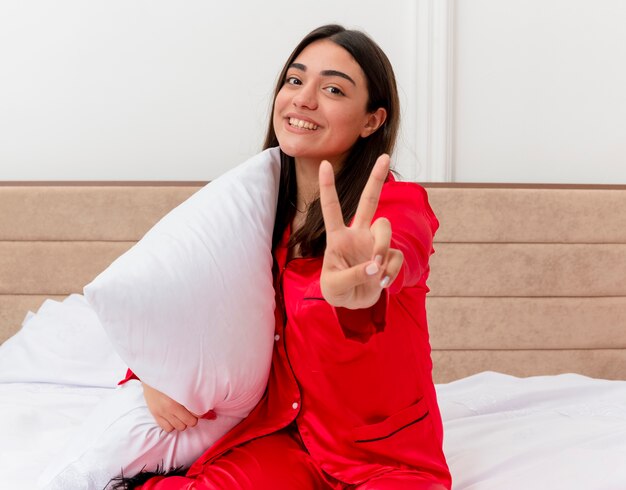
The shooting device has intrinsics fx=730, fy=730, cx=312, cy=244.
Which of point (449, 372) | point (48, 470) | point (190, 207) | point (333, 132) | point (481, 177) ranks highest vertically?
point (333, 132)

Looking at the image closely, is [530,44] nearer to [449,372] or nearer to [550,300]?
[550,300]

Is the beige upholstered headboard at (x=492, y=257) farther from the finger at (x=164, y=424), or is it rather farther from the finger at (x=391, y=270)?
the finger at (x=391, y=270)

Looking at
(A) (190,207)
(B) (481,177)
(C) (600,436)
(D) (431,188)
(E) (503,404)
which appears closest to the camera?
(A) (190,207)

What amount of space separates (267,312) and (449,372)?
44.2 inches

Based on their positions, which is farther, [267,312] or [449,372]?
[449,372]

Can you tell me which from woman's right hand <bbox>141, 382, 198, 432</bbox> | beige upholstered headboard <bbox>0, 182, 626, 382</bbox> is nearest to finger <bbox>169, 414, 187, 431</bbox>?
woman's right hand <bbox>141, 382, 198, 432</bbox>

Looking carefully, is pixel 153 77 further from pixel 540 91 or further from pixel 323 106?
pixel 540 91

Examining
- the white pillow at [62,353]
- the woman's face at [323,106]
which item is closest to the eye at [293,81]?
the woman's face at [323,106]

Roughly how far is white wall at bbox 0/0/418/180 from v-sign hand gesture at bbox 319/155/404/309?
143 centimetres

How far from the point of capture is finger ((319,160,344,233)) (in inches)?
37.6

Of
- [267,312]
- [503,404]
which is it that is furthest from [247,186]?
[503,404]

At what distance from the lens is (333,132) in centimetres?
139

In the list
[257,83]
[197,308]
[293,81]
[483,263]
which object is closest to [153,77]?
[257,83]

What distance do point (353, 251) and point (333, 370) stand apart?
360 mm
